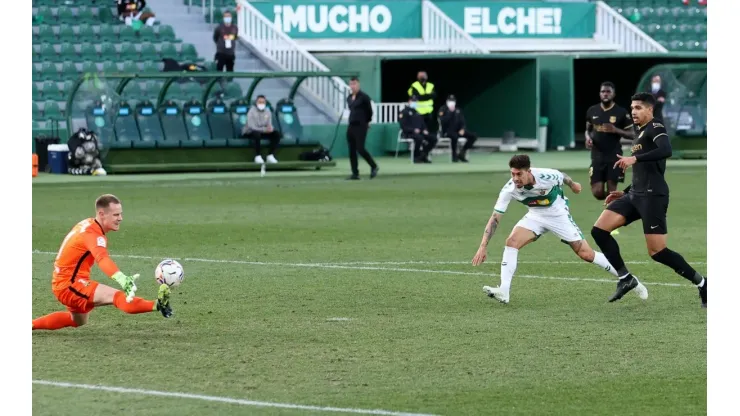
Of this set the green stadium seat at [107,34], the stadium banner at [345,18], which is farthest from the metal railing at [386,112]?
the green stadium seat at [107,34]

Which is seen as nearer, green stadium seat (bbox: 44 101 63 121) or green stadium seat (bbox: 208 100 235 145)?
green stadium seat (bbox: 208 100 235 145)

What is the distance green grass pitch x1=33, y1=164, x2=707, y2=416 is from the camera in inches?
368

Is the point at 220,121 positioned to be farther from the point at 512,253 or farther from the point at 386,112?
the point at 512,253

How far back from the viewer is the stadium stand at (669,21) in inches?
1826

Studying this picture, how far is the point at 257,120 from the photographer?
32.2 metres

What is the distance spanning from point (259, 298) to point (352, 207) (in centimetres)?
1000

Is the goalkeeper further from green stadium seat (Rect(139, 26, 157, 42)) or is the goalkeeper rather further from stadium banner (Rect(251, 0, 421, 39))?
stadium banner (Rect(251, 0, 421, 39))

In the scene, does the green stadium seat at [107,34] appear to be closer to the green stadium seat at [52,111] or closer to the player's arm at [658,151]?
the green stadium seat at [52,111]

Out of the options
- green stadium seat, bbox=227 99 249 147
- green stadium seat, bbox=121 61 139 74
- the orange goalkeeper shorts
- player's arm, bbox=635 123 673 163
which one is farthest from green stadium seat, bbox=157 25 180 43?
the orange goalkeeper shorts

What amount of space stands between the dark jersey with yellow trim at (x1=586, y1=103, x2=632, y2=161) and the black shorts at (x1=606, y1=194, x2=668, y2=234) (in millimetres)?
7146

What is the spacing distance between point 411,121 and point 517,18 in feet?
28.5

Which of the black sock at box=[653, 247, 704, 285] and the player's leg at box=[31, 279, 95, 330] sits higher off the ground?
the black sock at box=[653, 247, 704, 285]

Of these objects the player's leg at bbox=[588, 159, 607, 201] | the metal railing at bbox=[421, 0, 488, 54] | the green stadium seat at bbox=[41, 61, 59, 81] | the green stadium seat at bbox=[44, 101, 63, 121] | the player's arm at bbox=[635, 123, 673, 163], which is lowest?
the player's leg at bbox=[588, 159, 607, 201]

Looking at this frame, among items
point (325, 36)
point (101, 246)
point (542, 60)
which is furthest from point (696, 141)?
point (101, 246)
